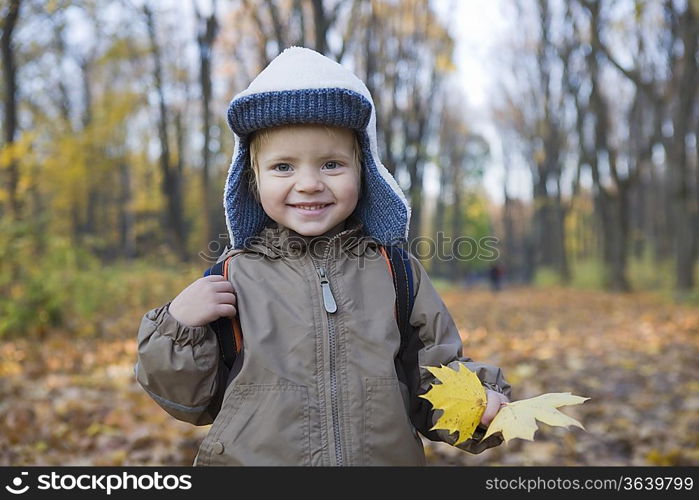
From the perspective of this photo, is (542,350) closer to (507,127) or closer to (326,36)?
(326,36)

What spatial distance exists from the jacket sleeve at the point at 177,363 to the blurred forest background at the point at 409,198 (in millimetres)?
1453

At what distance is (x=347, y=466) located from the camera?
154cm

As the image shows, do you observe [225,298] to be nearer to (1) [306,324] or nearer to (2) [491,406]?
(1) [306,324]

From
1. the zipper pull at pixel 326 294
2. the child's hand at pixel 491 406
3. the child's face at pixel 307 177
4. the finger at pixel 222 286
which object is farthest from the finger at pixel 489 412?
the finger at pixel 222 286

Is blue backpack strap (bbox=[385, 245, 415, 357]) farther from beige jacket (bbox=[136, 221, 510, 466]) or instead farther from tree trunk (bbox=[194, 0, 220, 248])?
tree trunk (bbox=[194, 0, 220, 248])

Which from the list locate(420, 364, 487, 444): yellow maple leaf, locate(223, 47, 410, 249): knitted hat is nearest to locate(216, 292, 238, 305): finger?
locate(223, 47, 410, 249): knitted hat

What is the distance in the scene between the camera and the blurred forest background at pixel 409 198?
13.5 feet

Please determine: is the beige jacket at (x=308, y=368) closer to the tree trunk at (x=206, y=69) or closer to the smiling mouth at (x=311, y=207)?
the smiling mouth at (x=311, y=207)

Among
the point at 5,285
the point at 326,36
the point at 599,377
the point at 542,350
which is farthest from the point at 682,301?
the point at 5,285

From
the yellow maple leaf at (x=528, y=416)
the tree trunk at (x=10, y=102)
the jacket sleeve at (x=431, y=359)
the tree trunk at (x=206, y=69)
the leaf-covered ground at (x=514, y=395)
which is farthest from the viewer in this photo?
the tree trunk at (x=206, y=69)

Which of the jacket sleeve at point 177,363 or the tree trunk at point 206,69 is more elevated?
the tree trunk at point 206,69

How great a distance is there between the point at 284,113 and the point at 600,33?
12899 mm

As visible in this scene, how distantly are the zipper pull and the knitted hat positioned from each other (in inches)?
10.4

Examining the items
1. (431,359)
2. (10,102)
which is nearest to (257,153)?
(431,359)
